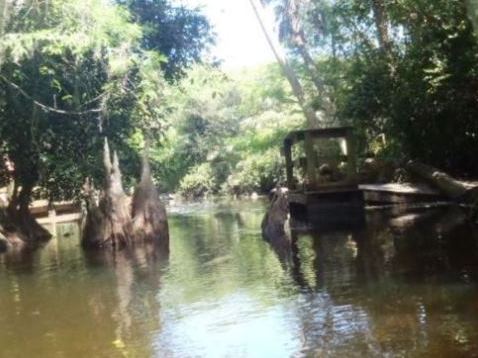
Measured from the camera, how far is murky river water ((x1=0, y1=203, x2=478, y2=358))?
21.2 ft

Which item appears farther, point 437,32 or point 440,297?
point 437,32

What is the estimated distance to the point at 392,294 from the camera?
8.03 m

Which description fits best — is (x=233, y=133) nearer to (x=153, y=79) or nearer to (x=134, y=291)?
(x=153, y=79)

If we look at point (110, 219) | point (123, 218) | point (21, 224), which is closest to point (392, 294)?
point (123, 218)

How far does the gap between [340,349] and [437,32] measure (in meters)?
13.2

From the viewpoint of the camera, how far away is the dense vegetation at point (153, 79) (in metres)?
16.1

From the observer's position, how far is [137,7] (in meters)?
22.9

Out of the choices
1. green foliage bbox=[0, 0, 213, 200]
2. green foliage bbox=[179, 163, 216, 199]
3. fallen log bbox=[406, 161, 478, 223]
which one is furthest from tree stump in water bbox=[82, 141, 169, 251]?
green foliage bbox=[179, 163, 216, 199]

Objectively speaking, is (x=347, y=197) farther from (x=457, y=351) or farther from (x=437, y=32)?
(x=457, y=351)

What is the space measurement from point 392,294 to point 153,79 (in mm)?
14389

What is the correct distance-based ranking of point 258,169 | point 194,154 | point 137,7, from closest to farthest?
point 137,7
point 258,169
point 194,154

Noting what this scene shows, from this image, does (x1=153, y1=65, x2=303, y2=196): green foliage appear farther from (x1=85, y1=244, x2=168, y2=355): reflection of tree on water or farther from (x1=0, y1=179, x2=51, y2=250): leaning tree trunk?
(x1=85, y1=244, x2=168, y2=355): reflection of tree on water

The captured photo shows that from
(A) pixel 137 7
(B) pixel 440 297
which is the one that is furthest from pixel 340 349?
(A) pixel 137 7

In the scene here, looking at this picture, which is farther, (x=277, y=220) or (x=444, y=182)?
(x=444, y=182)
